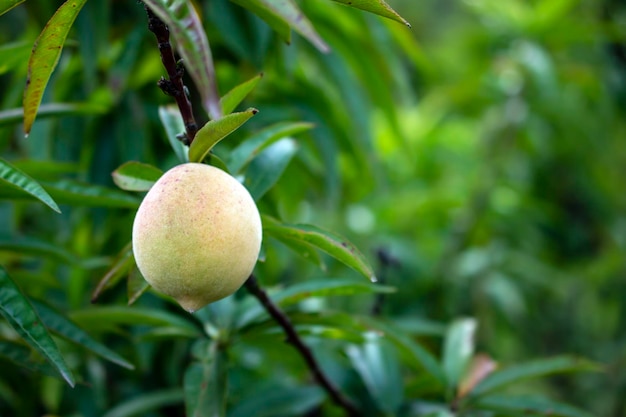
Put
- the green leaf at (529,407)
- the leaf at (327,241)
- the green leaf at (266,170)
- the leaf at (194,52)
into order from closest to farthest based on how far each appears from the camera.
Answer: the leaf at (194,52) → the leaf at (327,241) → the green leaf at (266,170) → the green leaf at (529,407)

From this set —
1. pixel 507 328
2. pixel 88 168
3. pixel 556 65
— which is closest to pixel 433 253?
pixel 507 328

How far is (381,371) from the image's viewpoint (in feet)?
2.60

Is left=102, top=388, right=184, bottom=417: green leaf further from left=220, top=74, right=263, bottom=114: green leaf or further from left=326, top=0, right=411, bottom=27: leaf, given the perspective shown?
left=326, top=0, right=411, bottom=27: leaf

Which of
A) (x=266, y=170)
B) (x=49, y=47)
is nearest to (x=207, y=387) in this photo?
(x=266, y=170)

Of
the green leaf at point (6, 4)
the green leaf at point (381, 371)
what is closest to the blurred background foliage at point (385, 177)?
the green leaf at point (381, 371)

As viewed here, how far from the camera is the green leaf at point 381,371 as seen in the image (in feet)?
2.52

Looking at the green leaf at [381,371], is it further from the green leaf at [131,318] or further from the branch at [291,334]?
the green leaf at [131,318]

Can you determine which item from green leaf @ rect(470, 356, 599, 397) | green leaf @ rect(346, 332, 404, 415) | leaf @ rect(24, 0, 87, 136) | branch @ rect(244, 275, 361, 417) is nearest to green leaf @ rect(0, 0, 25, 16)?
leaf @ rect(24, 0, 87, 136)

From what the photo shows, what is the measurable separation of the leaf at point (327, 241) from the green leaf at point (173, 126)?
9cm

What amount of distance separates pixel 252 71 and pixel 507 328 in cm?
95

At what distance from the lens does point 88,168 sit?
3.04 ft

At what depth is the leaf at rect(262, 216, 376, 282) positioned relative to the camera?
47cm

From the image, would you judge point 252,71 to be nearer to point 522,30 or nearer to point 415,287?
point 415,287

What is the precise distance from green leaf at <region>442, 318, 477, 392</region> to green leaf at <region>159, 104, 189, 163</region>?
430 mm
